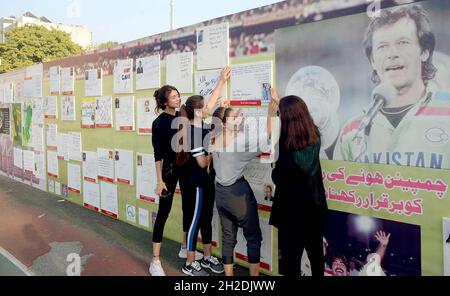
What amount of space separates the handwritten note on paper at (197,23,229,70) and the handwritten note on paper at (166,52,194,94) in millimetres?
207

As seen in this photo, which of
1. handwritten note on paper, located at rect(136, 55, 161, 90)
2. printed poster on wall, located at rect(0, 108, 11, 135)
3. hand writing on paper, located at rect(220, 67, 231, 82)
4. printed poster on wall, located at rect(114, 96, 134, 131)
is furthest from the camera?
printed poster on wall, located at rect(0, 108, 11, 135)

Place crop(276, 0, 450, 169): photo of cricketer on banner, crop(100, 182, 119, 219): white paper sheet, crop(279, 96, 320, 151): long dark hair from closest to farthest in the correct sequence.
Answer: crop(276, 0, 450, 169): photo of cricketer on banner, crop(279, 96, 320, 151): long dark hair, crop(100, 182, 119, 219): white paper sheet

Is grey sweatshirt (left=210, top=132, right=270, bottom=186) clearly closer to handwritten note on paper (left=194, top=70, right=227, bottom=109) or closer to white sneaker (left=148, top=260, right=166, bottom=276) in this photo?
handwritten note on paper (left=194, top=70, right=227, bottom=109)

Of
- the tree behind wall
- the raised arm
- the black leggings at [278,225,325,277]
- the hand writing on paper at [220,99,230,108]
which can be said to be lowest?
the black leggings at [278,225,325,277]

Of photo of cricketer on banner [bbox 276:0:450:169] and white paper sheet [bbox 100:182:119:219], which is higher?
photo of cricketer on banner [bbox 276:0:450:169]

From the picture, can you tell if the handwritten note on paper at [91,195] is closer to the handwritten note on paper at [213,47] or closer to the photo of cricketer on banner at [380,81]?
the handwritten note on paper at [213,47]

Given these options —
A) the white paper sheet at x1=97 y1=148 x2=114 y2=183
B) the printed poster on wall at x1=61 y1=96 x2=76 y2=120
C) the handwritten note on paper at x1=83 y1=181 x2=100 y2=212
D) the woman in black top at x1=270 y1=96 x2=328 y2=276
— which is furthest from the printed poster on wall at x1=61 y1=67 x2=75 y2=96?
the woman in black top at x1=270 y1=96 x2=328 y2=276

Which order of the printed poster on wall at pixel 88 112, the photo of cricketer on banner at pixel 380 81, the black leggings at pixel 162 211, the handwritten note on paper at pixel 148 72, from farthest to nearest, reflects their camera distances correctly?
the printed poster on wall at pixel 88 112
the handwritten note on paper at pixel 148 72
the black leggings at pixel 162 211
the photo of cricketer on banner at pixel 380 81

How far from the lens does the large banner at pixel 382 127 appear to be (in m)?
2.67

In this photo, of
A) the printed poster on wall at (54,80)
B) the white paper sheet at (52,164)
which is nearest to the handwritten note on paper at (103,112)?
the printed poster on wall at (54,80)

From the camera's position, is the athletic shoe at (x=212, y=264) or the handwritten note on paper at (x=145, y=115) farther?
the handwritten note on paper at (x=145, y=115)

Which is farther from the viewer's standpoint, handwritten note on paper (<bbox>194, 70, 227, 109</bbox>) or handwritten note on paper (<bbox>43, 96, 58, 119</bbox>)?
handwritten note on paper (<bbox>43, 96, 58, 119</bbox>)

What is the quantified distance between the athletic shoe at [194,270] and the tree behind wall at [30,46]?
942 inches

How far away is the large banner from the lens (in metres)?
2.67
